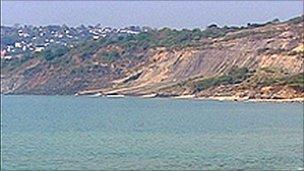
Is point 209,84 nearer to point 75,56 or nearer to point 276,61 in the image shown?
point 276,61

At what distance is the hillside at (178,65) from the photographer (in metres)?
141

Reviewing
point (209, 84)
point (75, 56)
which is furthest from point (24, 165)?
point (75, 56)

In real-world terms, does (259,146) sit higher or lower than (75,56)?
lower

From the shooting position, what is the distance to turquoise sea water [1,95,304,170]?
44.0 meters

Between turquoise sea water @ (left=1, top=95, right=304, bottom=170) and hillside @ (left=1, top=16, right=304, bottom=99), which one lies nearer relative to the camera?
turquoise sea water @ (left=1, top=95, right=304, bottom=170)

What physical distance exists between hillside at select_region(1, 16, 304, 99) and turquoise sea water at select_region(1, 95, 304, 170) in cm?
4485

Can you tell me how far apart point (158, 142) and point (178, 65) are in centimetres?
9906

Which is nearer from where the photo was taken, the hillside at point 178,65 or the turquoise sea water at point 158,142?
the turquoise sea water at point 158,142

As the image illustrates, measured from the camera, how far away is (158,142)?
57781 millimetres

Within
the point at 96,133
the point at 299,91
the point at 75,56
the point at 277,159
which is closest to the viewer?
the point at 277,159

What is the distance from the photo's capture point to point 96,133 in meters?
66.6

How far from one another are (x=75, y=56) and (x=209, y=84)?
148 feet

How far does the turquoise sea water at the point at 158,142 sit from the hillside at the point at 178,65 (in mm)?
44855

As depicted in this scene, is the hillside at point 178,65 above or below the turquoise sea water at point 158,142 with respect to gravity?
above
